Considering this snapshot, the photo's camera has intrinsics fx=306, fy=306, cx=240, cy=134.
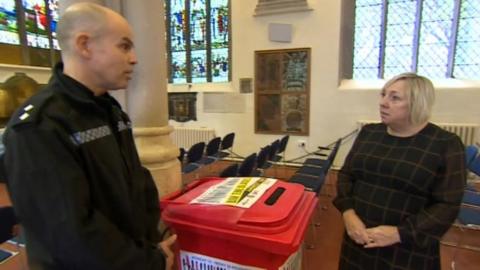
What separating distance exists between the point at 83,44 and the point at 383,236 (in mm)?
1316

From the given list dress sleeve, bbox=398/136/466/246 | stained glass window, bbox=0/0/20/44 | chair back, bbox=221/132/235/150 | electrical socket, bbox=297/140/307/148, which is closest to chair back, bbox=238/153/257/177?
dress sleeve, bbox=398/136/466/246

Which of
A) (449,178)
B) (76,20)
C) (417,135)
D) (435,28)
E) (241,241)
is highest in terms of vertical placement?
(435,28)

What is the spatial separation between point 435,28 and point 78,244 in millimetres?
6373

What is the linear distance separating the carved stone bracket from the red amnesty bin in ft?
16.9

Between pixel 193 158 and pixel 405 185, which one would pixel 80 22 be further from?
pixel 193 158

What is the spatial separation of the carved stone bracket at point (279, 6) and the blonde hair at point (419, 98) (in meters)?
4.70

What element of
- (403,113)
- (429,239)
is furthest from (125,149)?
(429,239)

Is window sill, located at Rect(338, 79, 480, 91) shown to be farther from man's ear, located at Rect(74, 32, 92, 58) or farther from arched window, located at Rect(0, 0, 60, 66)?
arched window, located at Rect(0, 0, 60, 66)

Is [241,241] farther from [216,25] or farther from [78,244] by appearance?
[216,25]

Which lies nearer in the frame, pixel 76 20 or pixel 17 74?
pixel 76 20

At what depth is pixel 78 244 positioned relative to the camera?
2.32 ft

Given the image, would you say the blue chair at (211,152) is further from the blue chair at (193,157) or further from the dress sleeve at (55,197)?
A: the dress sleeve at (55,197)

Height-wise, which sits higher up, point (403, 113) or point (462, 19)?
point (462, 19)

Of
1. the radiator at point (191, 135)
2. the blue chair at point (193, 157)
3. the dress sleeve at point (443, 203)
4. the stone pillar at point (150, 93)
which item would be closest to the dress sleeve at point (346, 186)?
the dress sleeve at point (443, 203)
